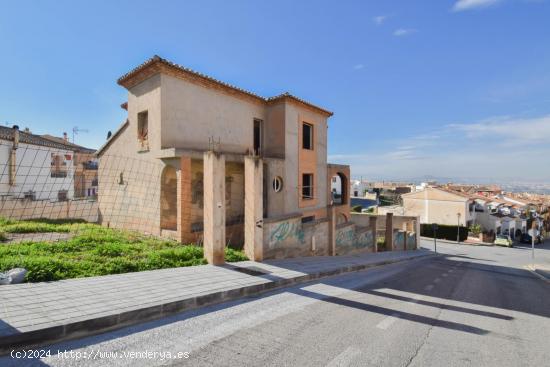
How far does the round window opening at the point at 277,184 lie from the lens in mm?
14477

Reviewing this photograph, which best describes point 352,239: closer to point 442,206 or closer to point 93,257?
point 93,257

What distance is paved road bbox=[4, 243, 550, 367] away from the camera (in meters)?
3.55

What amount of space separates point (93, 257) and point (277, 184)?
360 inches

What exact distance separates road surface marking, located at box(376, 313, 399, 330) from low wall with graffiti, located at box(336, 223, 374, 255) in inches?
336

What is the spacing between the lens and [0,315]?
3.89m

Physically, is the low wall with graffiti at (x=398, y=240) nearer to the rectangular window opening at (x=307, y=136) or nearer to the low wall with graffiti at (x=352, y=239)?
the low wall with graffiti at (x=352, y=239)

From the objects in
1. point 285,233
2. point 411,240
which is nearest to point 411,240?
point 411,240

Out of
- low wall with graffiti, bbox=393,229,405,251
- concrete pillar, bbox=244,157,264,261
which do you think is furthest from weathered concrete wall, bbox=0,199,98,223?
low wall with graffiti, bbox=393,229,405,251

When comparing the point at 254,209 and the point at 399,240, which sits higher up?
the point at 254,209

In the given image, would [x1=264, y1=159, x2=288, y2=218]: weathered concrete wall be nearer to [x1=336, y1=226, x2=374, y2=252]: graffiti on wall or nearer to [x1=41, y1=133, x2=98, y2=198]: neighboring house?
[x1=336, y1=226, x2=374, y2=252]: graffiti on wall

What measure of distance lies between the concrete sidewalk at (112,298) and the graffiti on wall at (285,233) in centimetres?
198

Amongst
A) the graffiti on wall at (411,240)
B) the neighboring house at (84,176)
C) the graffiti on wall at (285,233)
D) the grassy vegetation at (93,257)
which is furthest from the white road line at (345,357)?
the neighboring house at (84,176)

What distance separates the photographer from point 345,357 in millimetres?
3605

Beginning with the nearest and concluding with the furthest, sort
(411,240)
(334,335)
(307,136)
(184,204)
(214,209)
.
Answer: (334,335), (214,209), (184,204), (307,136), (411,240)
